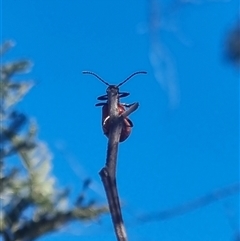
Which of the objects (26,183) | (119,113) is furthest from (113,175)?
(26,183)

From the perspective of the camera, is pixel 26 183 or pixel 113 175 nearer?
pixel 113 175

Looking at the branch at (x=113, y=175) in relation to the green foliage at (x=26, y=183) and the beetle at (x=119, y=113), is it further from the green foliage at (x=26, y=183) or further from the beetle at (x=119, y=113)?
the green foliage at (x=26, y=183)

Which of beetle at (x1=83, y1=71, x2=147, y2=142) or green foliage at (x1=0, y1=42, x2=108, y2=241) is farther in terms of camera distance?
green foliage at (x1=0, y1=42, x2=108, y2=241)

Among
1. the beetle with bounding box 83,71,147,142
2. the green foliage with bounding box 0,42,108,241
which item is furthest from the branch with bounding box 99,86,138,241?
the green foliage with bounding box 0,42,108,241

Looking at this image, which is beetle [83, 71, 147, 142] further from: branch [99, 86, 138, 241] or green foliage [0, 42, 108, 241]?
green foliage [0, 42, 108, 241]

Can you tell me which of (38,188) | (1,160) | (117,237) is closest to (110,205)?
(117,237)

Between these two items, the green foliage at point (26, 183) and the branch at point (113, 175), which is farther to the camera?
the green foliage at point (26, 183)

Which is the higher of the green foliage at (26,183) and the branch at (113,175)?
the green foliage at (26,183)

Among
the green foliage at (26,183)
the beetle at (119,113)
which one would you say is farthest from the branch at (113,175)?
the green foliage at (26,183)

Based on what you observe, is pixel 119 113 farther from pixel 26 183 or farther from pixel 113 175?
pixel 26 183

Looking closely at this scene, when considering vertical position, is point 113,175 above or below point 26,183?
below

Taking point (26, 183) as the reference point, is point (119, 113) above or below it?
below

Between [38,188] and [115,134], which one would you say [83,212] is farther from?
[115,134]
